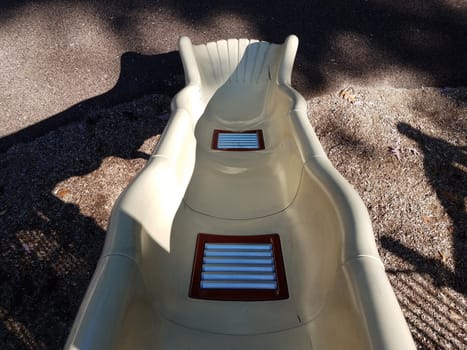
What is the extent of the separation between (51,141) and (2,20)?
2368 millimetres

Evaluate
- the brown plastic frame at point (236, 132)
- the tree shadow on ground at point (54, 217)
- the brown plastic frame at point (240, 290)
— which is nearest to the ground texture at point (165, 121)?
the tree shadow on ground at point (54, 217)

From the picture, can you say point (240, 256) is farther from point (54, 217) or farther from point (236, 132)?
point (54, 217)

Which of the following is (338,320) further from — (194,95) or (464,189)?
(464,189)

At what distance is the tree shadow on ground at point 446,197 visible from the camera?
87.7 inches

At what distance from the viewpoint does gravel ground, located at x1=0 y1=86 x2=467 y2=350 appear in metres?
2.04

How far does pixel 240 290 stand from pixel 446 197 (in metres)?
1.86

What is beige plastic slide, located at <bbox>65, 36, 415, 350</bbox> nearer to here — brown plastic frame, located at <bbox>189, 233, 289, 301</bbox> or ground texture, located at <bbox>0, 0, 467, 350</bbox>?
brown plastic frame, located at <bbox>189, 233, 289, 301</bbox>

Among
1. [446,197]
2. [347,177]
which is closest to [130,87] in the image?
[347,177]

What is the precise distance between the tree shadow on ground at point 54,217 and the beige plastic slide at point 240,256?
810 millimetres

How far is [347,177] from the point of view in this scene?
280 cm

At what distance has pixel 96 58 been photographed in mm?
3936

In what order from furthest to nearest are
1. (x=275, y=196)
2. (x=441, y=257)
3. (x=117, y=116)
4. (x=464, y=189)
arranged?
(x=117, y=116) < (x=464, y=189) < (x=441, y=257) < (x=275, y=196)

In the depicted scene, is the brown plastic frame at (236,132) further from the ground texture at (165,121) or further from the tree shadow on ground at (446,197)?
the tree shadow on ground at (446,197)

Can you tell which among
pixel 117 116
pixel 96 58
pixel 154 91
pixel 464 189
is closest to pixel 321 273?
pixel 464 189
